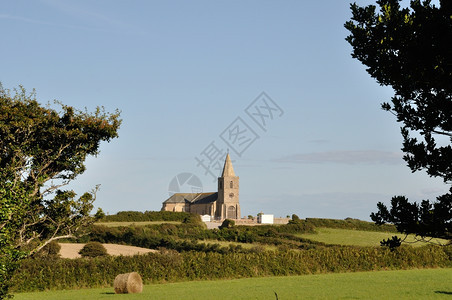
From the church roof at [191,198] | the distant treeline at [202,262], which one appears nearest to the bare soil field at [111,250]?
the distant treeline at [202,262]

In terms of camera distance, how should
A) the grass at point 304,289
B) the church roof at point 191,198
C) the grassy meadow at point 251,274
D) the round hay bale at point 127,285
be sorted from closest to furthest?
1. the grass at point 304,289
2. the grassy meadow at point 251,274
3. the round hay bale at point 127,285
4. the church roof at point 191,198

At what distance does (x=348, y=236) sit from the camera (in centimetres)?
7219

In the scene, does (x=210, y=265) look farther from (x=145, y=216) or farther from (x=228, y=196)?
(x=228, y=196)

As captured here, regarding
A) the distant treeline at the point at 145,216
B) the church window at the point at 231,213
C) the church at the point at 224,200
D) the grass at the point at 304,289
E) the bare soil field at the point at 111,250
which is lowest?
the grass at the point at 304,289

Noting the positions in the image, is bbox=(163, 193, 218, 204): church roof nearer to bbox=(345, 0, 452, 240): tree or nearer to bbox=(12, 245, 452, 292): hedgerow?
bbox=(12, 245, 452, 292): hedgerow

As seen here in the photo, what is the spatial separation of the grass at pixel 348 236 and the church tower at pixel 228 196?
79.8 m

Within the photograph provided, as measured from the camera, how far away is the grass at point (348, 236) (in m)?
66.4

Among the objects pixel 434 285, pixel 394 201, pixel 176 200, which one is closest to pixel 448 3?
pixel 394 201

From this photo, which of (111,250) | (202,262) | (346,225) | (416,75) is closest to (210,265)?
(202,262)

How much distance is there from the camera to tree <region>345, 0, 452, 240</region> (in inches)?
480

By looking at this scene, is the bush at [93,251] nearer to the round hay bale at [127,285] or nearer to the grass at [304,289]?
the grass at [304,289]

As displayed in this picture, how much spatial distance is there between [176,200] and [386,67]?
163m

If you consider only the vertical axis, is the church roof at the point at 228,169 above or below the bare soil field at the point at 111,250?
above

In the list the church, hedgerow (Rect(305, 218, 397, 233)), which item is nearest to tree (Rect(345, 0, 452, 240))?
hedgerow (Rect(305, 218, 397, 233))
